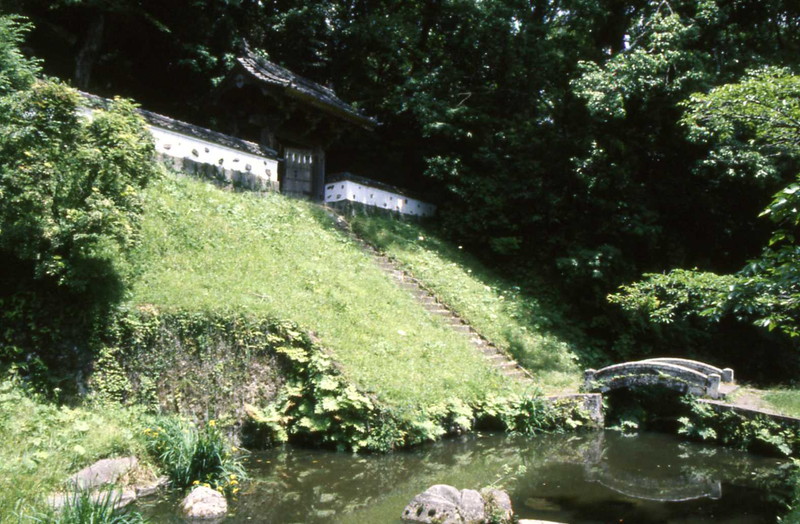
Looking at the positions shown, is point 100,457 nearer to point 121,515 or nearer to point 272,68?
point 121,515

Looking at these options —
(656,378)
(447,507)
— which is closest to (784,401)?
(656,378)

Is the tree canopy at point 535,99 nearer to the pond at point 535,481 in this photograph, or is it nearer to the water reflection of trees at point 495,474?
the water reflection of trees at point 495,474

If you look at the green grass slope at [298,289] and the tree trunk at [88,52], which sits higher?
the tree trunk at [88,52]

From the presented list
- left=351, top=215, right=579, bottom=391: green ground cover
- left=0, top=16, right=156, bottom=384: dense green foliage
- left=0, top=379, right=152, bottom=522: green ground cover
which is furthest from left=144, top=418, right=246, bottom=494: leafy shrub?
left=351, top=215, right=579, bottom=391: green ground cover

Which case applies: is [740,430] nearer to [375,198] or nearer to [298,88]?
[375,198]

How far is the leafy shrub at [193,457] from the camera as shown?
7.47 metres

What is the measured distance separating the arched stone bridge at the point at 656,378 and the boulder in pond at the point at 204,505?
945 cm

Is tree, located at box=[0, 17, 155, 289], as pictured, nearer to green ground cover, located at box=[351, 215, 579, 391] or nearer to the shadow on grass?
the shadow on grass

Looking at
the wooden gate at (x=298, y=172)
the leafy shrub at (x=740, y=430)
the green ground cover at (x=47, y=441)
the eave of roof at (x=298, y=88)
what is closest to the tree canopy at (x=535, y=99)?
the eave of roof at (x=298, y=88)

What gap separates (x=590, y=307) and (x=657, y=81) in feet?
22.4

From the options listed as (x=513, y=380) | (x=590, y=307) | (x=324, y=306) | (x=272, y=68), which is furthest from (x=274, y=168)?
(x=590, y=307)

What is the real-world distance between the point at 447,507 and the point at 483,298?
10.1 meters

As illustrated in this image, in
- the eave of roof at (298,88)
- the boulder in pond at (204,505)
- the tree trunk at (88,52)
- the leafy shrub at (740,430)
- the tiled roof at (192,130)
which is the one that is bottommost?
→ the boulder in pond at (204,505)

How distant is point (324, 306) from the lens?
38.9 ft
